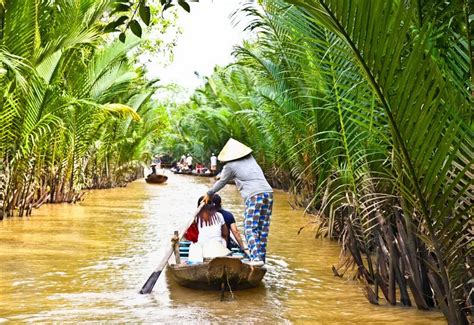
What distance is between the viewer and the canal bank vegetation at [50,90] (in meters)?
9.68

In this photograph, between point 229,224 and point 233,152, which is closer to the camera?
point 233,152

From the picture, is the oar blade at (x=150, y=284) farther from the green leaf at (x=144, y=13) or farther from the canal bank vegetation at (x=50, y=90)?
the green leaf at (x=144, y=13)

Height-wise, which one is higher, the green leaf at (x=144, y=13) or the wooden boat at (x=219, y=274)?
the green leaf at (x=144, y=13)

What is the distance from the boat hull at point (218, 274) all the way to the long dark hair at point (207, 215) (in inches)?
27.4

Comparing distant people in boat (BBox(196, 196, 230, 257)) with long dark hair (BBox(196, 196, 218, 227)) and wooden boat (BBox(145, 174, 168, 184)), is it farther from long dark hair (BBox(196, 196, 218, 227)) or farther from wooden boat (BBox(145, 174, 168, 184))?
wooden boat (BBox(145, 174, 168, 184))

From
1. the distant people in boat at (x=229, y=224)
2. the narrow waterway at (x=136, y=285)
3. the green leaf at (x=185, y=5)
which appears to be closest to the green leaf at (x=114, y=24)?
the green leaf at (x=185, y=5)

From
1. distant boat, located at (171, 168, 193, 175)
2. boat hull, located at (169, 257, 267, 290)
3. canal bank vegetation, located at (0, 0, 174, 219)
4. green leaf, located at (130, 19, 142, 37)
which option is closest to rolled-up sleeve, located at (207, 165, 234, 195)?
boat hull, located at (169, 257, 267, 290)

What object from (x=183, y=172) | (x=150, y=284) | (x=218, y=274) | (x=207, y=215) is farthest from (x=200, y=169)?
(x=218, y=274)

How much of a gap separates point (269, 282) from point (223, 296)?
107 centimetres

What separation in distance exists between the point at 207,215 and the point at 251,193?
0.64 m

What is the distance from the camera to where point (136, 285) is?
665 cm

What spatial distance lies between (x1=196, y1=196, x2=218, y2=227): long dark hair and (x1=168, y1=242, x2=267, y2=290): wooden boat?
0.60 m

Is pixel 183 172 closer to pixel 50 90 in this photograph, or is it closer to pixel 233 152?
pixel 50 90

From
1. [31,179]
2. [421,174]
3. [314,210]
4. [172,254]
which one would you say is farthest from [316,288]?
[31,179]
